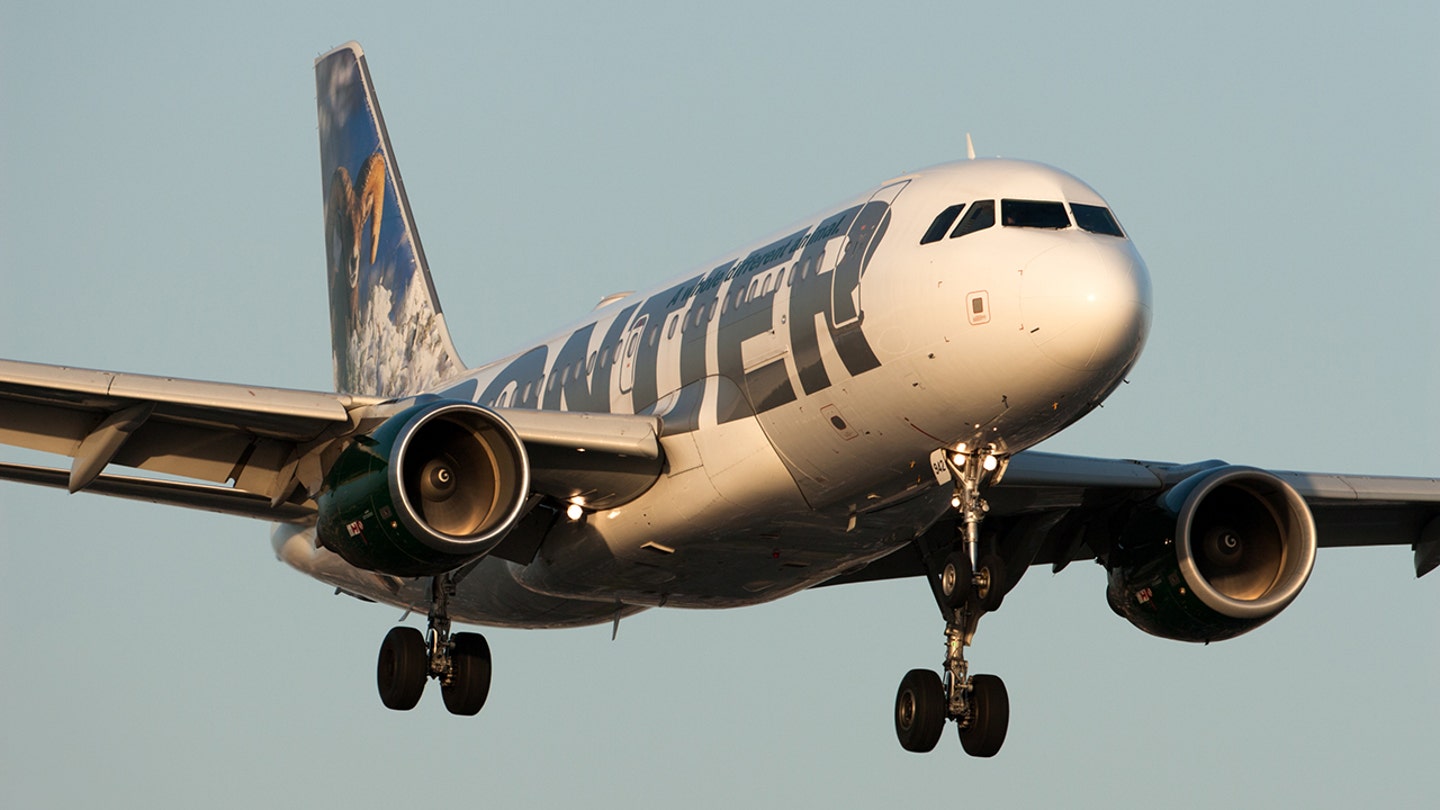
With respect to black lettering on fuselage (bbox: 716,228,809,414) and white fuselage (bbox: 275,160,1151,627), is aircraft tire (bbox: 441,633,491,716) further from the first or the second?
black lettering on fuselage (bbox: 716,228,809,414)

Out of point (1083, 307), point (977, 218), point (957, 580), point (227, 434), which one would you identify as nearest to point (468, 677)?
point (227, 434)

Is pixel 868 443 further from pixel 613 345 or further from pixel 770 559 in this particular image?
pixel 613 345

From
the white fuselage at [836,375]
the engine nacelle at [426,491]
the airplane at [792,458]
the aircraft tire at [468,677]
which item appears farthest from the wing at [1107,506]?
the engine nacelle at [426,491]

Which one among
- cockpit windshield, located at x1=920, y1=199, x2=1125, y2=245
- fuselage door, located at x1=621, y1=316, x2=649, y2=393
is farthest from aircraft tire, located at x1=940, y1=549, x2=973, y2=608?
fuselage door, located at x1=621, y1=316, x2=649, y2=393

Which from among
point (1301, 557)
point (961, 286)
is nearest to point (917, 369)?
point (961, 286)

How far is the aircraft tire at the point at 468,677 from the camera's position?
29797mm

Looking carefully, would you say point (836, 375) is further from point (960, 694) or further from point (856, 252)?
point (960, 694)

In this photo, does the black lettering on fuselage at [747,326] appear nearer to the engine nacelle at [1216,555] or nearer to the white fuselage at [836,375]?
the white fuselage at [836,375]

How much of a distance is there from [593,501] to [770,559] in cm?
233

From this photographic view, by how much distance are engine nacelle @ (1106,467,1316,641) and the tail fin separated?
12922 mm

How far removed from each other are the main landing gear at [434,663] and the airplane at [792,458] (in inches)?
1.6

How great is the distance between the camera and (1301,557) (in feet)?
95.7

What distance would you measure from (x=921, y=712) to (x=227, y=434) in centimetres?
947

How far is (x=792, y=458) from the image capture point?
970 inches
